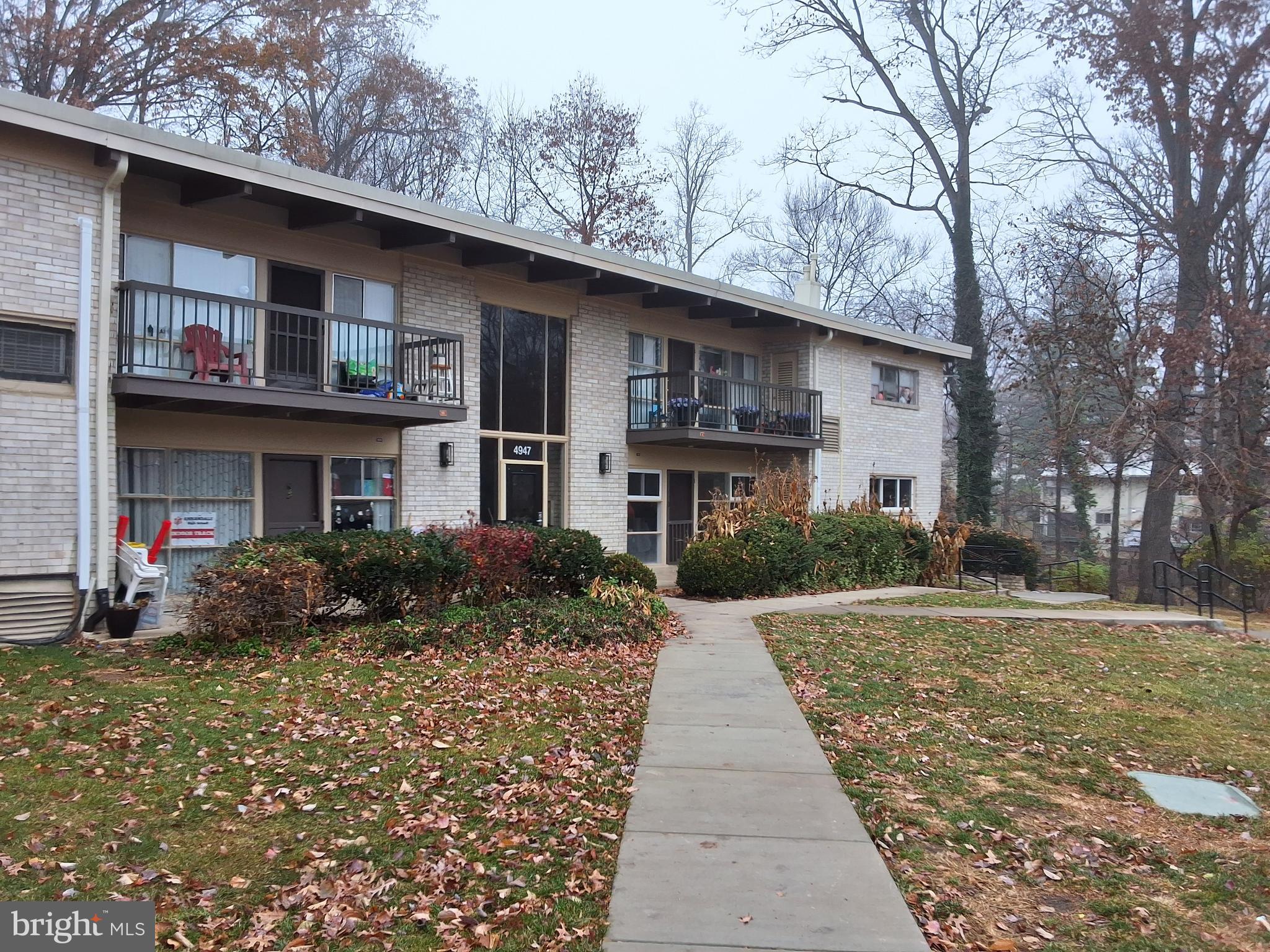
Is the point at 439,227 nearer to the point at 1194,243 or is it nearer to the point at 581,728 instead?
the point at 581,728

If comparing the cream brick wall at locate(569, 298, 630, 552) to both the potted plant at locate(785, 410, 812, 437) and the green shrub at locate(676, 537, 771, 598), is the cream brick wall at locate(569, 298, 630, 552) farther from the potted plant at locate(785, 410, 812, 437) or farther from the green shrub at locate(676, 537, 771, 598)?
the potted plant at locate(785, 410, 812, 437)

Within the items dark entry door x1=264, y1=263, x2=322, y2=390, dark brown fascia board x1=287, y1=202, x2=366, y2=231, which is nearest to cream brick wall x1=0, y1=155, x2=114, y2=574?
dark entry door x1=264, y1=263, x2=322, y2=390

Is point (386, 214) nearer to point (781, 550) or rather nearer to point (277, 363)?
point (277, 363)

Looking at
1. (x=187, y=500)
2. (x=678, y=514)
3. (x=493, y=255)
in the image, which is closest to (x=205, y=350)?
(x=187, y=500)

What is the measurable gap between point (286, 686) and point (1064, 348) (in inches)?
858

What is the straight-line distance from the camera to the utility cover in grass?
6094 mm

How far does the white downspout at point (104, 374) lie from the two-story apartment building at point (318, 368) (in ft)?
0.09

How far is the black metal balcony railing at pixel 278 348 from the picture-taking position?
440 inches

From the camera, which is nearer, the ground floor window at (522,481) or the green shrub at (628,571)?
the green shrub at (628,571)

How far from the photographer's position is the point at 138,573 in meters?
10.5

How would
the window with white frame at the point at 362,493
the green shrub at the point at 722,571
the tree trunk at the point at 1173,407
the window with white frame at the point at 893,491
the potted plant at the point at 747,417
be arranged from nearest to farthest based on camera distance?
the window with white frame at the point at 362,493, the green shrub at the point at 722,571, the potted plant at the point at 747,417, the tree trunk at the point at 1173,407, the window with white frame at the point at 893,491

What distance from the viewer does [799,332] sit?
21.9m

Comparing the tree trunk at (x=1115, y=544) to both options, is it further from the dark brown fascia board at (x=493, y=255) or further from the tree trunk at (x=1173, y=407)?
the dark brown fascia board at (x=493, y=255)

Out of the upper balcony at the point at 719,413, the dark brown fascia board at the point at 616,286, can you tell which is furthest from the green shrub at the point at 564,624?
the dark brown fascia board at the point at 616,286
